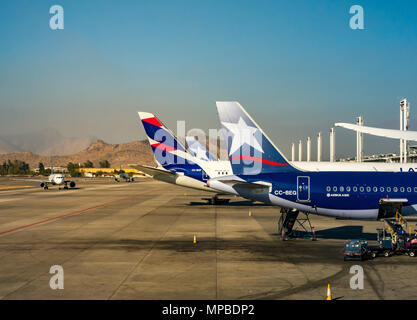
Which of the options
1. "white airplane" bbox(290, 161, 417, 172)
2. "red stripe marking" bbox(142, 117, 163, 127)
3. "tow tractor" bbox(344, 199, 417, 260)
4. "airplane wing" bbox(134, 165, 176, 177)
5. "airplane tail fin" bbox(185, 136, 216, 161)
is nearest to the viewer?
"tow tractor" bbox(344, 199, 417, 260)

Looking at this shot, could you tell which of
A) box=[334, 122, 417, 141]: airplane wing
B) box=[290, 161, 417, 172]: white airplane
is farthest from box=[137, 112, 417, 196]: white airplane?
box=[334, 122, 417, 141]: airplane wing

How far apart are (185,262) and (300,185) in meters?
8.64

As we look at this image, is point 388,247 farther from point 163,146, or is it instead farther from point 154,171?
point 163,146

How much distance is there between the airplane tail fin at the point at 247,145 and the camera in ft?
75.5

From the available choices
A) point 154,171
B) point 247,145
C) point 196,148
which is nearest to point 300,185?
point 247,145

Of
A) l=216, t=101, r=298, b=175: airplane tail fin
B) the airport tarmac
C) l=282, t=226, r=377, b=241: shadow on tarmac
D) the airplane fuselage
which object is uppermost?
l=216, t=101, r=298, b=175: airplane tail fin

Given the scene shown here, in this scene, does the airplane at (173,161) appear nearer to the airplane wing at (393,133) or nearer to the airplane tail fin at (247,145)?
the airplane tail fin at (247,145)

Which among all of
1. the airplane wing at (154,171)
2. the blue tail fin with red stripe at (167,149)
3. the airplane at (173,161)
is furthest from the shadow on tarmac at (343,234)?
the airplane wing at (154,171)

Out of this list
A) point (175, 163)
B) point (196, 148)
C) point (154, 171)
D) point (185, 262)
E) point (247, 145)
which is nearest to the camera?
point (185, 262)

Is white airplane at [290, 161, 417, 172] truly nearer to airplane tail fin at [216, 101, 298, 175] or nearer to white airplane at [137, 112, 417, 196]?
white airplane at [137, 112, 417, 196]

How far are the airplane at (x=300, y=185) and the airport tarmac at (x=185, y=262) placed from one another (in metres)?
2.57

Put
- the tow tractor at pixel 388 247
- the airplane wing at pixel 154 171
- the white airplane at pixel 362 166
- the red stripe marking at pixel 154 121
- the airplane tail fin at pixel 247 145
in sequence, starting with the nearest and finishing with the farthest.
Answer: the tow tractor at pixel 388 247, the airplane tail fin at pixel 247 145, the white airplane at pixel 362 166, the airplane wing at pixel 154 171, the red stripe marking at pixel 154 121

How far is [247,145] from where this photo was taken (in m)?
23.6

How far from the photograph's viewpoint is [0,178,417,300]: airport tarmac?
14.1m
